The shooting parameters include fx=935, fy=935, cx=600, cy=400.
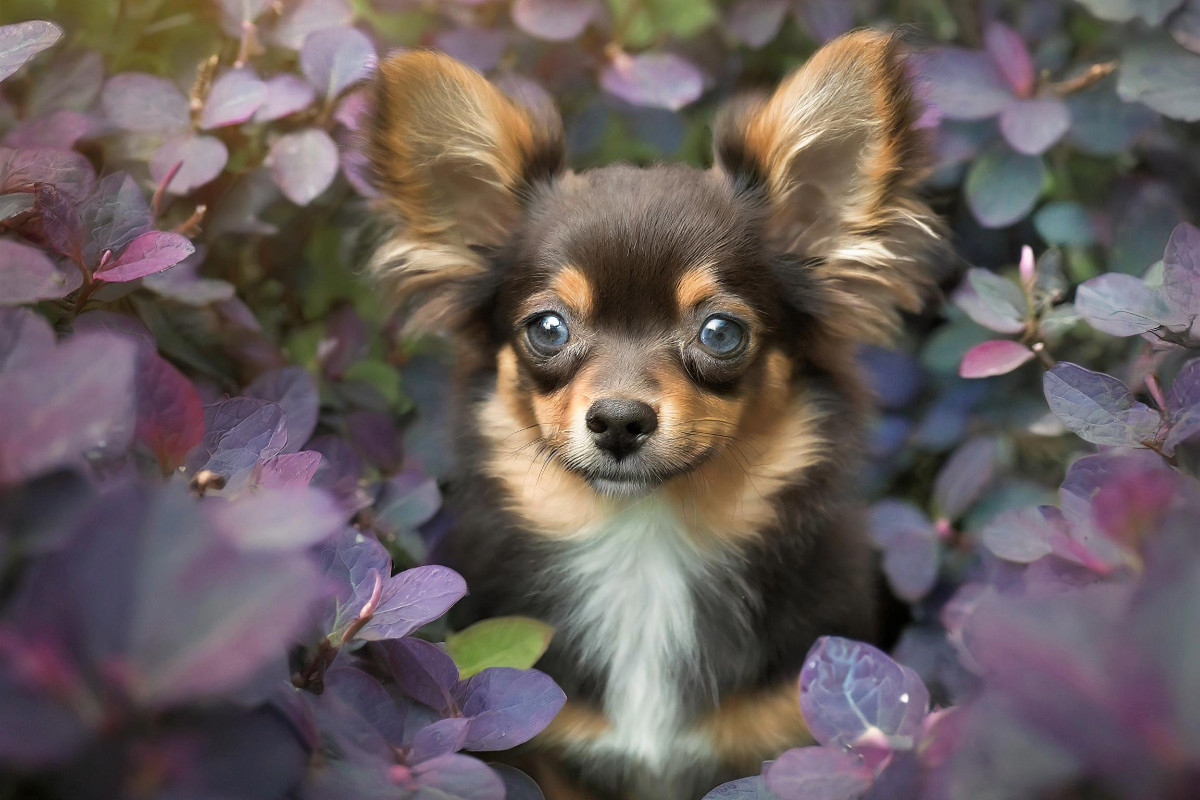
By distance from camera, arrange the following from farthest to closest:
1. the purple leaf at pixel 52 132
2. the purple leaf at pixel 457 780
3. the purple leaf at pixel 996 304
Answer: the purple leaf at pixel 996 304 → the purple leaf at pixel 52 132 → the purple leaf at pixel 457 780

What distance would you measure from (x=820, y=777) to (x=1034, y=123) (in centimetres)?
211

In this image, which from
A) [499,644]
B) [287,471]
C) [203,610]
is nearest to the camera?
[203,610]

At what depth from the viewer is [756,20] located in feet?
10.5

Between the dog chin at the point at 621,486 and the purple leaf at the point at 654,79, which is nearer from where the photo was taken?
the dog chin at the point at 621,486

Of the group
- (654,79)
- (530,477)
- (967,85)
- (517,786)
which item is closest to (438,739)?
(517,786)

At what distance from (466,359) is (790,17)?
1.78 metres

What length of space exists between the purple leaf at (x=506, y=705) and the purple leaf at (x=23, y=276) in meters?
0.98

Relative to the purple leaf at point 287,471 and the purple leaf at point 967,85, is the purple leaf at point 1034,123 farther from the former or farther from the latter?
the purple leaf at point 287,471

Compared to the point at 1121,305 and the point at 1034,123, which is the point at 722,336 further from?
the point at 1034,123

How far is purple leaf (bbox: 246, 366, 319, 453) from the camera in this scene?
85.7 inches

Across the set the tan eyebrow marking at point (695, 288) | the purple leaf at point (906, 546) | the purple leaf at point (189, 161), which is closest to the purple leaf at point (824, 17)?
the tan eyebrow marking at point (695, 288)

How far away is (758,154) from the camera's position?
8.52 ft

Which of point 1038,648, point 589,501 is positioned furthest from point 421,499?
point 1038,648

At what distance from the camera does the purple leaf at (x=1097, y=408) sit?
188 centimetres
